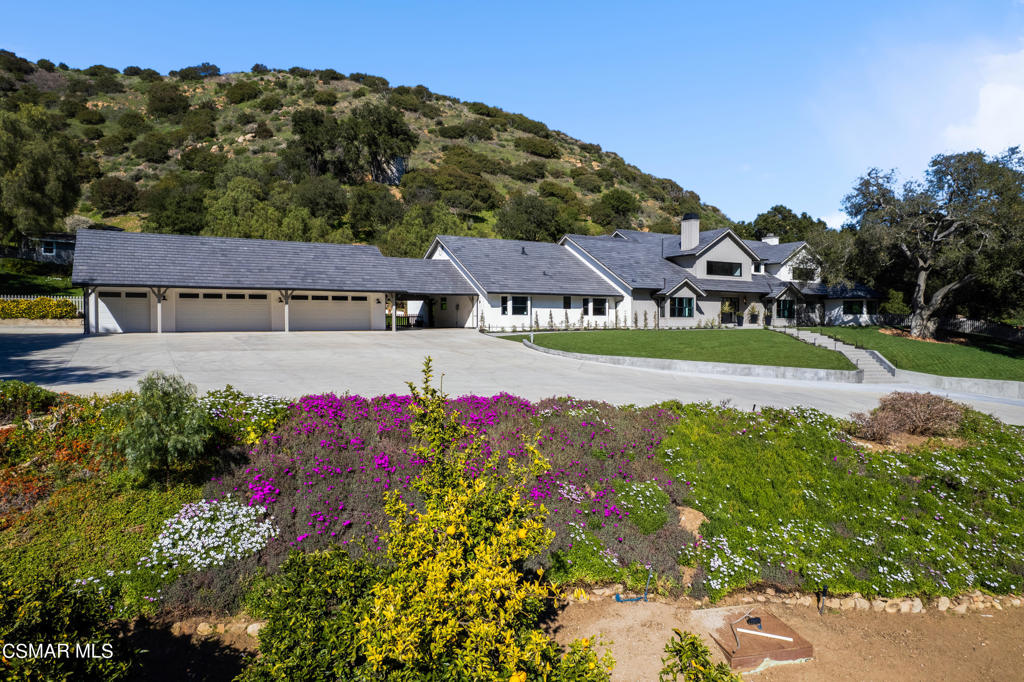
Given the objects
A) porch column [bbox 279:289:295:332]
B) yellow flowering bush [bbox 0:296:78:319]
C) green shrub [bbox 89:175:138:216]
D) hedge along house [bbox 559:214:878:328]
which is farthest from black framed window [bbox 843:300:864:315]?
green shrub [bbox 89:175:138:216]

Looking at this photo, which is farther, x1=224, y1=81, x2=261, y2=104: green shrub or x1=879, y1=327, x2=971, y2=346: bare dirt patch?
x1=224, y1=81, x2=261, y2=104: green shrub

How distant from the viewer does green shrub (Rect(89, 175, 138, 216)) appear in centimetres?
6431

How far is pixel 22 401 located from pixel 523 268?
3439 cm

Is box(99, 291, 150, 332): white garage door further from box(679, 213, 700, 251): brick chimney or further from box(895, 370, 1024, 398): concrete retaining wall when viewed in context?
box(679, 213, 700, 251): brick chimney

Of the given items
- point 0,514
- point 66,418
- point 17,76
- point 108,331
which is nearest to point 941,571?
point 0,514

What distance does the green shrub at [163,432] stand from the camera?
7270 millimetres

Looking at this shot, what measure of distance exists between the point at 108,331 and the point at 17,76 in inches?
4349

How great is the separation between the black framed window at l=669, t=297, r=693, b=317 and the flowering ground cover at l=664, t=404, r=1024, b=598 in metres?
30.4

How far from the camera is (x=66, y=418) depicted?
8438 millimetres

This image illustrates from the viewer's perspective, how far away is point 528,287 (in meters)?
38.3

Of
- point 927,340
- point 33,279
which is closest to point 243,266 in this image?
point 33,279

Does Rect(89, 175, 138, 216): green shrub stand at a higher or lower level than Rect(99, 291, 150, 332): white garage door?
higher

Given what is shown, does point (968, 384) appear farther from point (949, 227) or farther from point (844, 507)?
point (949, 227)

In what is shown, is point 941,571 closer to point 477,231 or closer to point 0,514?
point 0,514
